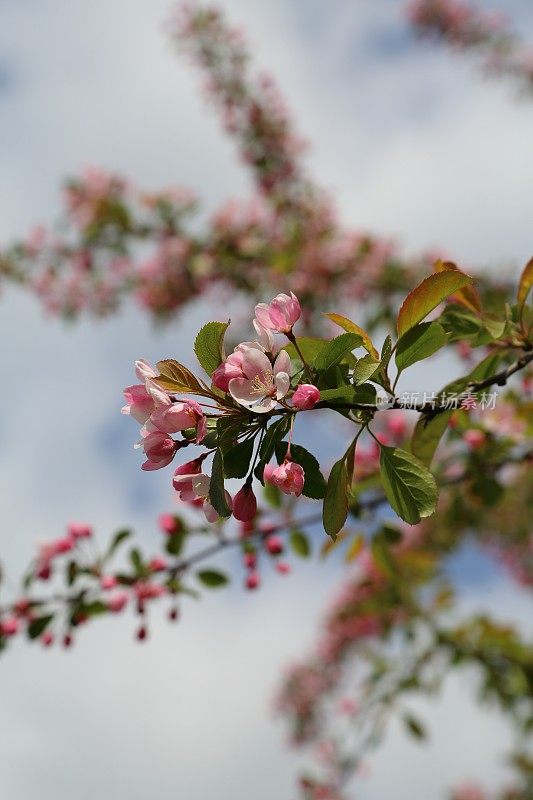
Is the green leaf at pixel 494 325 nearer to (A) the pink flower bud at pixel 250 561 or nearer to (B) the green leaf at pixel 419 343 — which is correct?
(B) the green leaf at pixel 419 343

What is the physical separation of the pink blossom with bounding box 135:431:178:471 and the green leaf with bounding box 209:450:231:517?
59mm

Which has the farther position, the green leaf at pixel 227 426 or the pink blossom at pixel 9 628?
the pink blossom at pixel 9 628

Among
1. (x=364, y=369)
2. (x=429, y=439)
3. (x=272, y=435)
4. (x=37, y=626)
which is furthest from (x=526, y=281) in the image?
(x=37, y=626)

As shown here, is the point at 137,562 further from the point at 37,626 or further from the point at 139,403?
the point at 139,403

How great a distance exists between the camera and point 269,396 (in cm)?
91

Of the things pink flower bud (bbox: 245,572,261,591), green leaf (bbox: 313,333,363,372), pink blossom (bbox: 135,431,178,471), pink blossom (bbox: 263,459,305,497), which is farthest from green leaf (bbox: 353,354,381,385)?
pink flower bud (bbox: 245,572,261,591)

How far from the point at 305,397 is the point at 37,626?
1.58 m

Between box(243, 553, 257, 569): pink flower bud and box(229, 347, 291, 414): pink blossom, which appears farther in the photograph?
box(243, 553, 257, 569): pink flower bud

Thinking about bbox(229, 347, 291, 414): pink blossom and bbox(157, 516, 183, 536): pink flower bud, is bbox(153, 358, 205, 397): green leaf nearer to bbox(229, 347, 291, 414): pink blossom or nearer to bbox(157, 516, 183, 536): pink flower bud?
bbox(229, 347, 291, 414): pink blossom

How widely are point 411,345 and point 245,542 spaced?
4.43 ft

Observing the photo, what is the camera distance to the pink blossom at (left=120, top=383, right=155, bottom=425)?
0.93 m

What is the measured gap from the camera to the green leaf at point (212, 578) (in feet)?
7.50

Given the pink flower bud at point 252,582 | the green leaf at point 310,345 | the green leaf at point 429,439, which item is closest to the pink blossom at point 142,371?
the green leaf at point 310,345

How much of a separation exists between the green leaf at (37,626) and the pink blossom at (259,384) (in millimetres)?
1524
